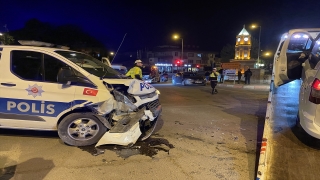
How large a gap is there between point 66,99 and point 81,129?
0.61m

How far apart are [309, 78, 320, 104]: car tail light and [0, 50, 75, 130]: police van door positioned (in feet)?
12.5

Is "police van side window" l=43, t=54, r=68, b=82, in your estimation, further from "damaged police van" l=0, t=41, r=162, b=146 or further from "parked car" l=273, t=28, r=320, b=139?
"parked car" l=273, t=28, r=320, b=139

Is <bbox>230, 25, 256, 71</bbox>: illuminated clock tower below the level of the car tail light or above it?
above

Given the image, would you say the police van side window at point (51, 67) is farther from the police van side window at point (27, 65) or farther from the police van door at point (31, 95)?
the police van side window at point (27, 65)

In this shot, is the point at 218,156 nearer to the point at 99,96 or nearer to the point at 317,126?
the point at 317,126

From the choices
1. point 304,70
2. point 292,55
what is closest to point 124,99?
point 304,70

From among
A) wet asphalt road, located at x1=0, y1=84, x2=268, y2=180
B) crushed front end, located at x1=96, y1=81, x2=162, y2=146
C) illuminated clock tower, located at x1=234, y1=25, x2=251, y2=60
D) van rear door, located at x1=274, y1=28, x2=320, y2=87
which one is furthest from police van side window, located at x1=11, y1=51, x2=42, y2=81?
illuminated clock tower, located at x1=234, y1=25, x2=251, y2=60

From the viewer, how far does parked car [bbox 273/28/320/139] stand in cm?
356

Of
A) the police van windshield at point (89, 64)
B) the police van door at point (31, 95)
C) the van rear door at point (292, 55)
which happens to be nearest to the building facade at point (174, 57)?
the van rear door at point (292, 55)

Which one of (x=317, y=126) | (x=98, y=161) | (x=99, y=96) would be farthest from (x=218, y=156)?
(x=99, y=96)

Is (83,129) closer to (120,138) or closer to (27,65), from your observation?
(120,138)

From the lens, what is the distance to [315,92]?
3512mm

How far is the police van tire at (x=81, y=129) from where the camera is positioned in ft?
15.0

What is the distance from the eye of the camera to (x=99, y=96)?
4496 millimetres
